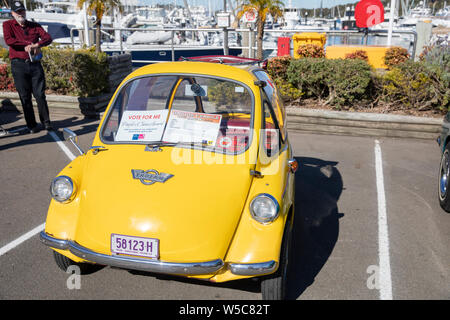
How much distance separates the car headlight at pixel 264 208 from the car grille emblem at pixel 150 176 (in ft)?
2.28

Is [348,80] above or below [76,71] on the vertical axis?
below

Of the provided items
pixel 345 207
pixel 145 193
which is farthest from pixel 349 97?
pixel 145 193

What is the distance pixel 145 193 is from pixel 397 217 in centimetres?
316

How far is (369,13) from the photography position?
13.4 meters

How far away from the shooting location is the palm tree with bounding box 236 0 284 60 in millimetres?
11672

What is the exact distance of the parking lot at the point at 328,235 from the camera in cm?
354

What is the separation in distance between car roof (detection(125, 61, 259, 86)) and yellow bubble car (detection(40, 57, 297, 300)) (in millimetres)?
10

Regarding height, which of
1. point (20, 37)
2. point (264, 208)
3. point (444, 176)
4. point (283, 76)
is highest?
point (20, 37)

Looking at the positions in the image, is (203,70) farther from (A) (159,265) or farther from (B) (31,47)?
(B) (31,47)

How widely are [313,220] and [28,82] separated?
5.90 metres

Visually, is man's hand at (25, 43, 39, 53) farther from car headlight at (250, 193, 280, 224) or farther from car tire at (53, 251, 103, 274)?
car headlight at (250, 193, 280, 224)

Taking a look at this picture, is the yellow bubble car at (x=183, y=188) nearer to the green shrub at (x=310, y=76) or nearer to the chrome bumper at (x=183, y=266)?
the chrome bumper at (x=183, y=266)

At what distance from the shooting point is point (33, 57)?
7652 millimetres

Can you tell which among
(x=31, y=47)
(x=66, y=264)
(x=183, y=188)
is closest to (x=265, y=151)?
(x=183, y=188)
